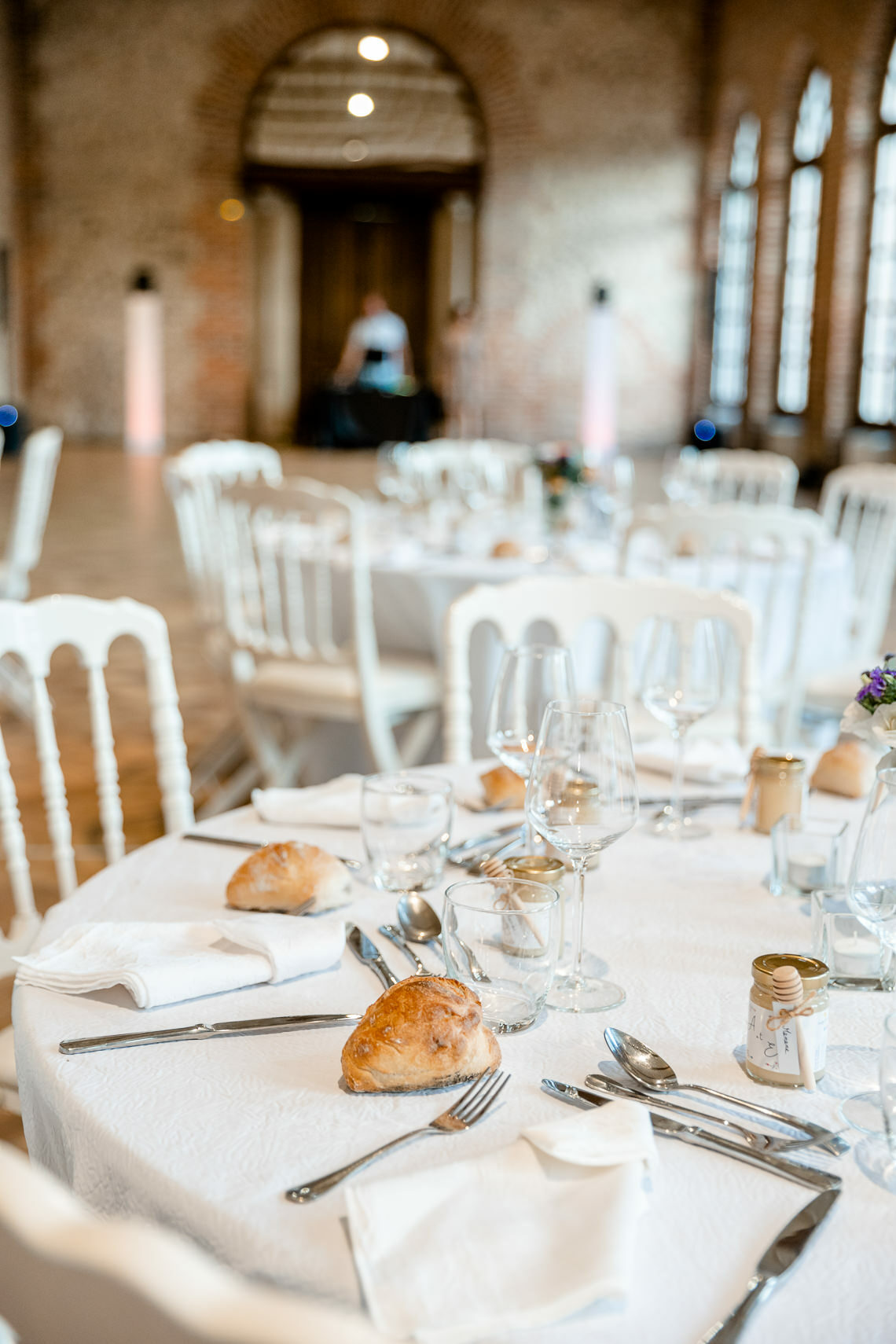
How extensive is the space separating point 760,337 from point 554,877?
521 inches

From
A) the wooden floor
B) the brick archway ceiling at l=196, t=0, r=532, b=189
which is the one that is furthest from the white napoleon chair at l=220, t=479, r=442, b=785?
the brick archway ceiling at l=196, t=0, r=532, b=189

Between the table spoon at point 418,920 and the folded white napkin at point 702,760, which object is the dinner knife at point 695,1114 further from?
the folded white napkin at point 702,760

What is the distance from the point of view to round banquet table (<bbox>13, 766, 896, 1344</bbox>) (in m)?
0.80

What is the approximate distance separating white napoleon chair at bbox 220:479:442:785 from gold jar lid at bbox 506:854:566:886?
2.07m

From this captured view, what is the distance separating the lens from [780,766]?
1.60 m

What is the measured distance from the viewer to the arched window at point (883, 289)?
11.2m

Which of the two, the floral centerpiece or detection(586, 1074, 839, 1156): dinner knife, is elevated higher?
the floral centerpiece

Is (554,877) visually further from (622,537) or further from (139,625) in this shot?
(622,537)

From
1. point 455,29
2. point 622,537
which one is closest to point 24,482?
point 622,537

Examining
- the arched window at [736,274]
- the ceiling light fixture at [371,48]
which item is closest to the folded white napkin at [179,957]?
the ceiling light fixture at [371,48]

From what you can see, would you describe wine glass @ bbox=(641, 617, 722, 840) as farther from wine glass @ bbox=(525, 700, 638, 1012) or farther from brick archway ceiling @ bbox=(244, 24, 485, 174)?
brick archway ceiling @ bbox=(244, 24, 485, 174)

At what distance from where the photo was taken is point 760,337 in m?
13.6

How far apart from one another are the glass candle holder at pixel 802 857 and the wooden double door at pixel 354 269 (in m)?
16.4

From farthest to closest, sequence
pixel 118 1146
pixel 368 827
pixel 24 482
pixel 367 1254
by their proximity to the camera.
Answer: pixel 24 482, pixel 368 827, pixel 118 1146, pixel 367 1254
